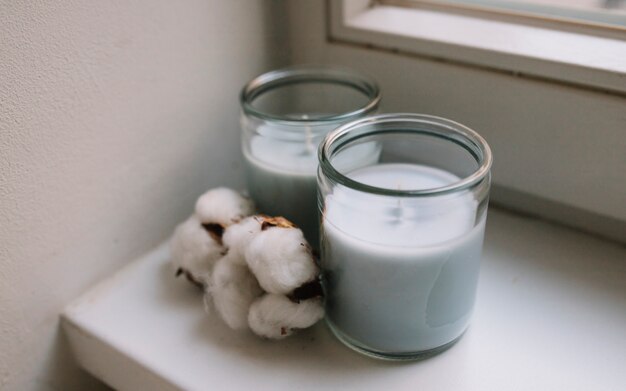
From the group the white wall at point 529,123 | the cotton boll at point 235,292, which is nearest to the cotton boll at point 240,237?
the cotton boll at point 235,292

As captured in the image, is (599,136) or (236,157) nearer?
(599,136)

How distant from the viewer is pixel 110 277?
55 cm

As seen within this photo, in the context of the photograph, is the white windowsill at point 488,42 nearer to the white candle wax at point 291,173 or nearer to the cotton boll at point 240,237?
the white candle wax at point 291,173

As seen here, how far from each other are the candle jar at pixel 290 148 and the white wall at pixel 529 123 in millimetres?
50

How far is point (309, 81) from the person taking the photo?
61 centimetres

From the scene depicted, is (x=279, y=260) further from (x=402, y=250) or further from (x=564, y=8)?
(x=564, y=8)

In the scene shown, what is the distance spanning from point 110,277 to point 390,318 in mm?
259

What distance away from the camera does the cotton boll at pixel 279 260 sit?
441 millimetres

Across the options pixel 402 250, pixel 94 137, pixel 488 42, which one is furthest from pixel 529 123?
pixel 94 137

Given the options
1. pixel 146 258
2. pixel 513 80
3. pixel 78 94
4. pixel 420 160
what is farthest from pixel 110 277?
pixel 513 80

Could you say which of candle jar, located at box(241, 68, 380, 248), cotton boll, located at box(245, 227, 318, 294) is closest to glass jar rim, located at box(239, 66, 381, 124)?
candle jar, located at box(241, 68, 380, 248)

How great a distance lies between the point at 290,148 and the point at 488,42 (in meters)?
0.20

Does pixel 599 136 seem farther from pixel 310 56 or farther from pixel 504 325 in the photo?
pixel 310 56

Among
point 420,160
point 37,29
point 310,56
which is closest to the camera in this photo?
point 37,29
